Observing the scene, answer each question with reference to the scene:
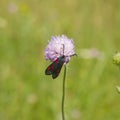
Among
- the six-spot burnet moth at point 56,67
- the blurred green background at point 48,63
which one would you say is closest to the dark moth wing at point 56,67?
the six-spot burnet moth at point 56,67

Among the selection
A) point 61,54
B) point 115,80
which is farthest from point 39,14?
point 61,54

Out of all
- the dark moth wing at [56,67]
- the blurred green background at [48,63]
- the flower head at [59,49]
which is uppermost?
the blurred green background at [48,63]

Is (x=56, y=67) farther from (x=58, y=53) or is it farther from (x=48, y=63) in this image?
(x=48, y=63)

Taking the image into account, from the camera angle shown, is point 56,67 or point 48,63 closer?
point 56,67

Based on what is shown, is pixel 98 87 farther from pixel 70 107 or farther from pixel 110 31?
pixel 110 31

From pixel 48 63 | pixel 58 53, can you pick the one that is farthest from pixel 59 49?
pixel 48 63

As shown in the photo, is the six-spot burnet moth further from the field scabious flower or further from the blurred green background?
the blurred green background

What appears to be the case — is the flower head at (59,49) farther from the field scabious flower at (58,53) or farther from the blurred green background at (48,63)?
the blurred green background at (48,63)

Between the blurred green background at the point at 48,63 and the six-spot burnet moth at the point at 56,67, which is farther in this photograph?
the blurred green background at the point at 48,63

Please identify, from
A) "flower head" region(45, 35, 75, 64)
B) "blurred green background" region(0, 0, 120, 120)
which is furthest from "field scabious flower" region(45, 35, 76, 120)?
"blurred green background" region(0, 0, 120, 120)

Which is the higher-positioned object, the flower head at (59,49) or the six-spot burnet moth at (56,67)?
the flower head at (59,49)
